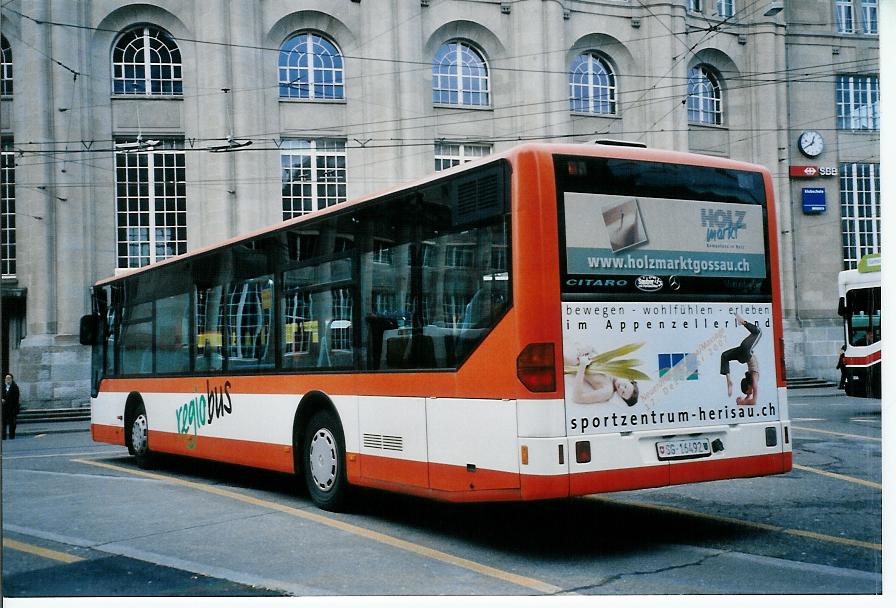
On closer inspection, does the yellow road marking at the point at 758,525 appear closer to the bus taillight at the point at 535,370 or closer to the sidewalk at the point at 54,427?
the bus taillight at the point at 535,370

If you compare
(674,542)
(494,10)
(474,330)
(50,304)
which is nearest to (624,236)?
(474,330)

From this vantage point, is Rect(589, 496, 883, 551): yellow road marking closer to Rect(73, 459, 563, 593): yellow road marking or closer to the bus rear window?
the bus rear window

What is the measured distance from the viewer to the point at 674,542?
7.59m

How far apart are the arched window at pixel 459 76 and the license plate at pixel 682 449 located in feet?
58.5

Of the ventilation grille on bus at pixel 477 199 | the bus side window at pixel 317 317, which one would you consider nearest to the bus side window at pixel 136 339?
the bus side window at pixel 317 317

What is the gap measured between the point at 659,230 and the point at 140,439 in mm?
8238

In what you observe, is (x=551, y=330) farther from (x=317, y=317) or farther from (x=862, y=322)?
(x=862, y=322)

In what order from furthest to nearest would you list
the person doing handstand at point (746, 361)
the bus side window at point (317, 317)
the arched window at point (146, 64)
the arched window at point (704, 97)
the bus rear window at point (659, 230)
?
the arched window at point (704, 97)
the arched window at point (146, 64)
the bus side window at point (317, 317)
the person doing handstand at point (746, 361)
the bus rear window at point (659, 230)

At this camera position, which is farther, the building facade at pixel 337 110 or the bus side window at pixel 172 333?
the building facade at pixel 337 110

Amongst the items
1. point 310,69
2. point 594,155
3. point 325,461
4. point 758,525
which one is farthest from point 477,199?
point 310,69

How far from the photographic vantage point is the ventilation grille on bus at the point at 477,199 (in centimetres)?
723

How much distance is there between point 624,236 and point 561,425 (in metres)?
1.43

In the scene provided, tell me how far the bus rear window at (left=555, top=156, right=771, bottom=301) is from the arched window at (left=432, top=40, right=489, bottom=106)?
55.3 ft

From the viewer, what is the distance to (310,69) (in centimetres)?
2162
